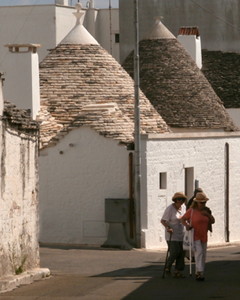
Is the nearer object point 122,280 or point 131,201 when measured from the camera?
point 122,280

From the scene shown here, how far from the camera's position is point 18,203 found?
2261 centimetres

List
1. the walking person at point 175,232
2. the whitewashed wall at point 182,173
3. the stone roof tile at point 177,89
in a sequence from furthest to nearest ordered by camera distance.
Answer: the stone roof tile at point 177,89
the whitewashed wall at point 182,173
the walking person at point 175,232

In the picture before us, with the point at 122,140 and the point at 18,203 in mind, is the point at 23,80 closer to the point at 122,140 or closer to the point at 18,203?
the point at 122,140

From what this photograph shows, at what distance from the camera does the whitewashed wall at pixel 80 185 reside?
34.9 metres

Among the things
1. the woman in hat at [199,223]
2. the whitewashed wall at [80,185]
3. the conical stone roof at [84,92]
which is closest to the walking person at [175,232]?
the woman in hat at [199,223]

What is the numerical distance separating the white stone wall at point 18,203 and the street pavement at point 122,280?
20.6 inches

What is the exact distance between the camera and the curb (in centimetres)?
2064

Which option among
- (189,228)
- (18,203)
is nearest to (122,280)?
(189,228)

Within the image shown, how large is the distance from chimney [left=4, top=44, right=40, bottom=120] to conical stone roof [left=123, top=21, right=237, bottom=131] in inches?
267

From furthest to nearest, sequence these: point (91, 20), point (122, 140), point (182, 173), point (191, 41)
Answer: point (91, 20) < point (191, 41) < point (182, 173) < point (122, 140)

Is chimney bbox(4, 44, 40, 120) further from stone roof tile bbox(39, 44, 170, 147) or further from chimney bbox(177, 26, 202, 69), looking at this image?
chimney bbox(177, 26, 202, 69)

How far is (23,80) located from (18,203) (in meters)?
15.2

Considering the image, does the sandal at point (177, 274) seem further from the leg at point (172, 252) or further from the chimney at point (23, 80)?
the chimney at point (23, 80)

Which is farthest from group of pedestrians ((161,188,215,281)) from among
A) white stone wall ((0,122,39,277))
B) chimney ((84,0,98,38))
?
chimney ((84,0,98,38))
